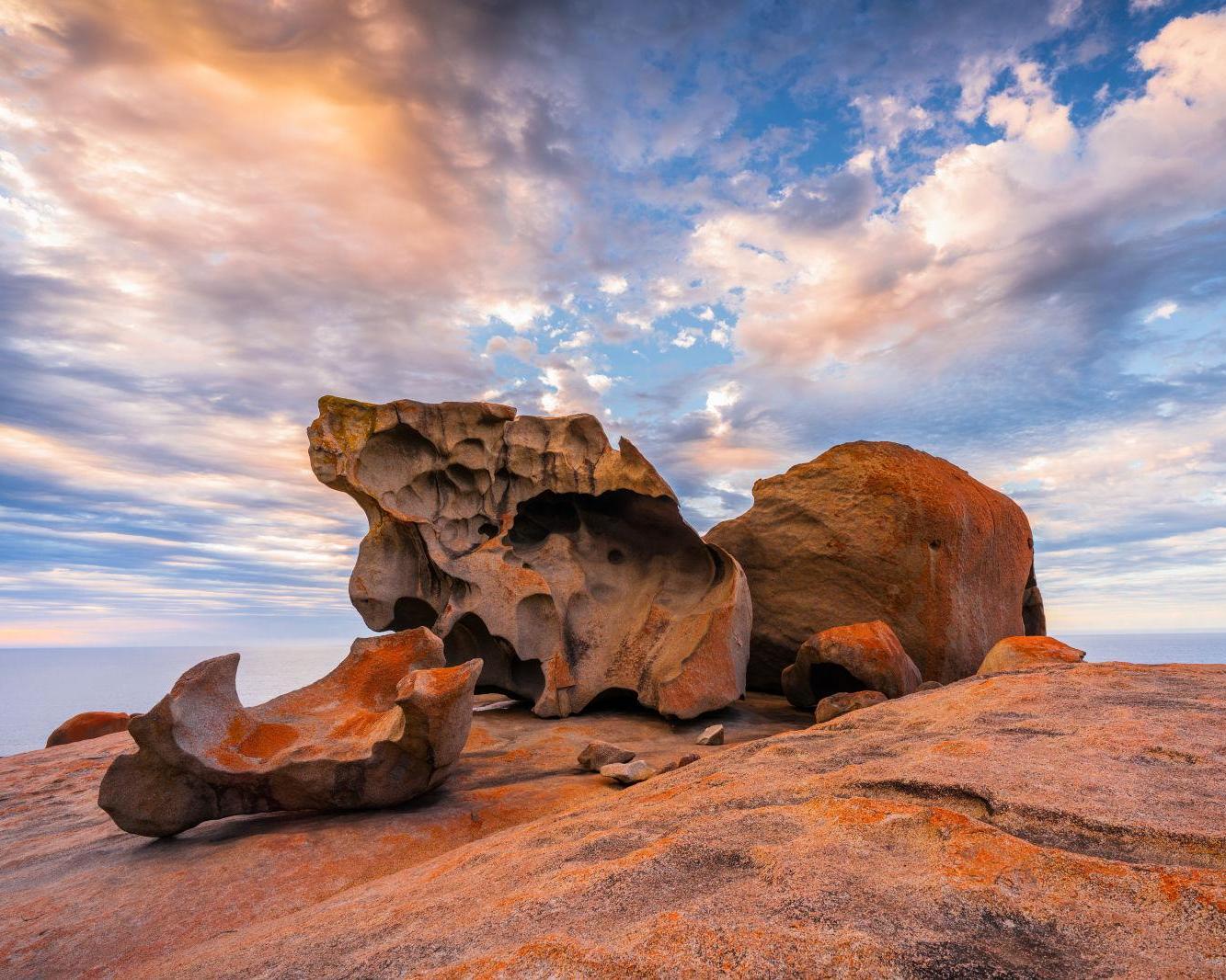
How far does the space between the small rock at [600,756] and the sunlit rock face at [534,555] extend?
1.68 meters

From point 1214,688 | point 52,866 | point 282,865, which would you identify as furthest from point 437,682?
point 1214,688

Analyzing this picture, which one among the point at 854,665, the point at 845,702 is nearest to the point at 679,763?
the point at 845,702

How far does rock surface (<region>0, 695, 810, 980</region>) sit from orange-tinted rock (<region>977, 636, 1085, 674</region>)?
2051mm

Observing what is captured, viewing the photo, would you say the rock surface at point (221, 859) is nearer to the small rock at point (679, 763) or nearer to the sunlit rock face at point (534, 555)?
the small rock at point (679, 763)

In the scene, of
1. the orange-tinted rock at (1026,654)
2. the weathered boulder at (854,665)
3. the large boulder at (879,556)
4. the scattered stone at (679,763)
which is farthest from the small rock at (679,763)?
the large boulder at (879,556)

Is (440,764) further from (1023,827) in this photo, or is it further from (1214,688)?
(1214,688)

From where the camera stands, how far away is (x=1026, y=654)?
5.70 meters

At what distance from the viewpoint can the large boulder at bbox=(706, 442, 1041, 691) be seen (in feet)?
26.9

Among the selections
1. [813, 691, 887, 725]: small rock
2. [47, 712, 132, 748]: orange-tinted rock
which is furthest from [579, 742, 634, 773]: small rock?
[47, 712, 132, 748]: orange-tinted rock

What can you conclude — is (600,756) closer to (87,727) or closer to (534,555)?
(534,555)

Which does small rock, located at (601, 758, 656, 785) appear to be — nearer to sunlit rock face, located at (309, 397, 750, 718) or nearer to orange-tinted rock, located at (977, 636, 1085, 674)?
sunlit rock face, located at (309, 397, 750, 718)

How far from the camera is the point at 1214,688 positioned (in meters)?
3.86

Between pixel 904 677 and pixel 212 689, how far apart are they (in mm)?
5835

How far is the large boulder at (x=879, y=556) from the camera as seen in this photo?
8195 mm
